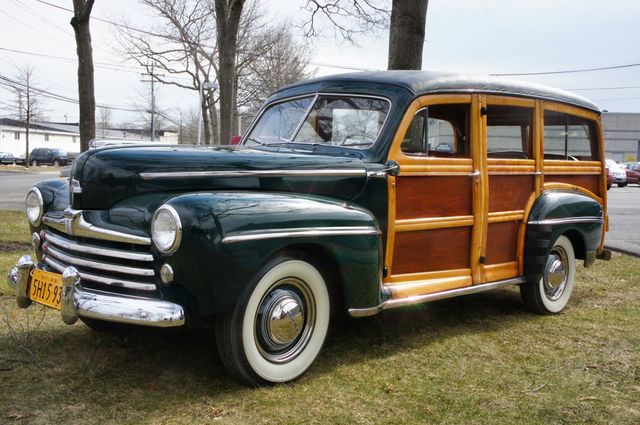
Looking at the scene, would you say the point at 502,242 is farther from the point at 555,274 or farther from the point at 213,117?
the point at 213,117

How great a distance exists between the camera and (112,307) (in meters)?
2.92

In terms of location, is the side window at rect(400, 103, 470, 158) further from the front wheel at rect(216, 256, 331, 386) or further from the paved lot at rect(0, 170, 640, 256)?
the paved lot at rect(0, 170, 640, 256)

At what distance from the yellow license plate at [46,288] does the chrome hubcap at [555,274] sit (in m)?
3.71

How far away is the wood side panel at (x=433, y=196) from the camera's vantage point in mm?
3947

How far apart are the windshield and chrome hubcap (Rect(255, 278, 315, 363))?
116cm

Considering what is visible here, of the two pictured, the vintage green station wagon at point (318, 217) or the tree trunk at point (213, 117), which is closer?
the vintage green station wagon at point (318, 217)

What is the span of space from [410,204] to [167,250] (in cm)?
173

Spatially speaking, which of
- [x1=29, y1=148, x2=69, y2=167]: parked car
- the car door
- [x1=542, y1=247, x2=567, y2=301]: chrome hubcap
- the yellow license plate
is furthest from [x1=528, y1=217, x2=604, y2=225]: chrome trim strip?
[x1=29, y1=148, x2=69, y2=167]: parked car

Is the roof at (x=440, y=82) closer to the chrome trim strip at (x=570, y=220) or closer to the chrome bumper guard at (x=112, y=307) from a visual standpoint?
the chrome trim strip at (x=570, y=220)

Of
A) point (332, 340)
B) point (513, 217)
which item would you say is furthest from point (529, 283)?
point (332, 340)

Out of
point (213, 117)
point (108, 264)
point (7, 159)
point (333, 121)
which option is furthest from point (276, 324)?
point (7, 159)

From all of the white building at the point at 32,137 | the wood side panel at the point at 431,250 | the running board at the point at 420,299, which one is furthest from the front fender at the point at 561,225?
the white building at the point at 32,137

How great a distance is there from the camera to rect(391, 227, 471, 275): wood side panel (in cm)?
397

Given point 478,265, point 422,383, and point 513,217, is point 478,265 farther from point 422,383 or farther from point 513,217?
point 422,383
